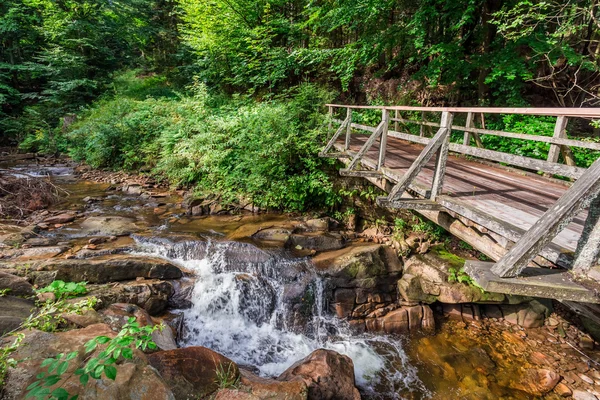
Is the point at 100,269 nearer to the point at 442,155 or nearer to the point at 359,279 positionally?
the point at 359,279

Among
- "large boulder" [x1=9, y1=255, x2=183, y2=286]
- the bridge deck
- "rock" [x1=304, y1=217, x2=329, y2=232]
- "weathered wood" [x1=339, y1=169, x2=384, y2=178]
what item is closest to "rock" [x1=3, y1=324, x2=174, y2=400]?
"large boulder" [x1=9, y1=255, x2=183, y2=286]

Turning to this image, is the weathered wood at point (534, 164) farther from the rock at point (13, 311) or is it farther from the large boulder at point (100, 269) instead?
the large boulder at point (100, 269)

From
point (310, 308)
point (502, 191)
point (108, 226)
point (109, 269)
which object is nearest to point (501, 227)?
point (502, 191)

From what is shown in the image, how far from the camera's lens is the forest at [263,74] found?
940 cm

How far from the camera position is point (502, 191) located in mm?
4969

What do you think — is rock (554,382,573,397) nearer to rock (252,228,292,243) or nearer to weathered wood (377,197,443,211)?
weathered wood (377,197,443,211)

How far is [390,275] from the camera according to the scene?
24.5 feet

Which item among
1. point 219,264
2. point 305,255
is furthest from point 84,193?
point 305,255

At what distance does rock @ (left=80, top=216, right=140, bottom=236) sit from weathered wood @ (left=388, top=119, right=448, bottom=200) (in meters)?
7.29

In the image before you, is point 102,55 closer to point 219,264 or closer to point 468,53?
point 219,264

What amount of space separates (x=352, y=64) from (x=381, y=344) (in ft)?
35.8

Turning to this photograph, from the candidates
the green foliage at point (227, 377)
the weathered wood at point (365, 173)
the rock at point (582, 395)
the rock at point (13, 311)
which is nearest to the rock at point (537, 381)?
the rock at point (582, 395)

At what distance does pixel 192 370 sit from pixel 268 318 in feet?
10.4

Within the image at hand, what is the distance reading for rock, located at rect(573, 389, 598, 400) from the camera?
5173 millimetres
